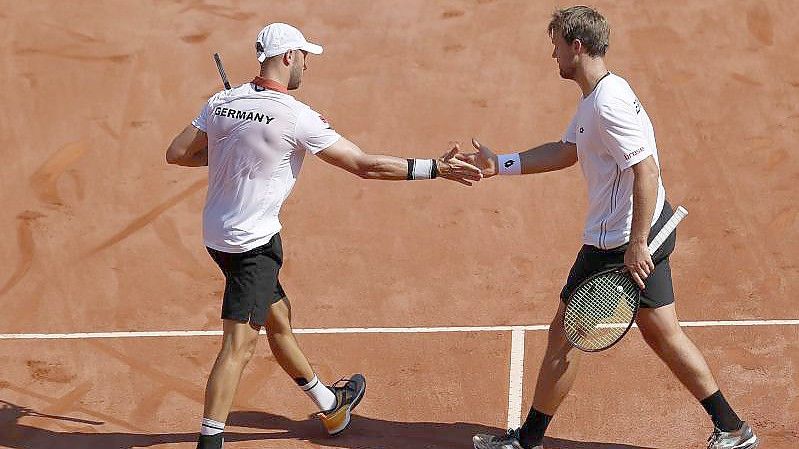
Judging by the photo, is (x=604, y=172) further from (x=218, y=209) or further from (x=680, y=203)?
(x=680, y=203)

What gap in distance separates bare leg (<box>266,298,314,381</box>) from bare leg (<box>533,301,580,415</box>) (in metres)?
1.38

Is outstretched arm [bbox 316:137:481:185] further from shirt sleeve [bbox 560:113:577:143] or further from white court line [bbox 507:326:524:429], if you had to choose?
white court line [bbox 507:326:524:429]

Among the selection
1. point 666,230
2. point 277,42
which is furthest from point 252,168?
point 666,230

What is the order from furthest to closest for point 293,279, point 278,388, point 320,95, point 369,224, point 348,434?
point 320,95
point 369,224
point 293,279
point 278,388
point 348,434

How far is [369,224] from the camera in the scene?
32.9ft

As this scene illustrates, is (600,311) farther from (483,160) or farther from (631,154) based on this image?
(483,160)

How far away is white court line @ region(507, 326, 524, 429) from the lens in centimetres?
749

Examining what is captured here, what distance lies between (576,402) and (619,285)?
1.45 meters

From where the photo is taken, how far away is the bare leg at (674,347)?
6.43 m

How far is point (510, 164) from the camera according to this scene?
7121 millimetres

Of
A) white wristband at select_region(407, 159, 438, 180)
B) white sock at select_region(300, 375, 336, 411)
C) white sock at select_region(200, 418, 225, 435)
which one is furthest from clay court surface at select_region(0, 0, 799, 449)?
white wristband at select_region(407, 159, 438, 180)

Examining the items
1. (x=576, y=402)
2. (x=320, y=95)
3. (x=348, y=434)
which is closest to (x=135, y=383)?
(x=348, y=434)

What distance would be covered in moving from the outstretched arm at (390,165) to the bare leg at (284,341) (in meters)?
0.90

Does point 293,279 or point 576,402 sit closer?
point 576,402
